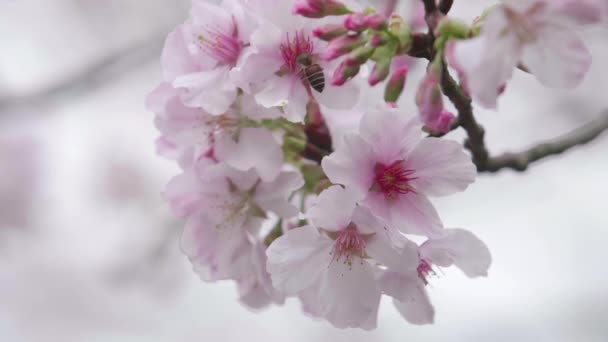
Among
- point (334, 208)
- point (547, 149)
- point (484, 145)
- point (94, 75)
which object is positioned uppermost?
point (334, 208)

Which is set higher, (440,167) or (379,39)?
(379,39)

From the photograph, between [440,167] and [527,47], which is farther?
[440,167]

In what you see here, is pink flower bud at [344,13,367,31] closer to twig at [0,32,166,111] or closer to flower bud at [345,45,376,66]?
flower bud at [345,45,376,66]

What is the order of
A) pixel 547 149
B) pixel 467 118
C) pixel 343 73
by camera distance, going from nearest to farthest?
pixel 343 73 → pixel 467 118 → pixel 547 149

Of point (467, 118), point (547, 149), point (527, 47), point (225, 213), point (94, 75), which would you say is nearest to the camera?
point (527, 47)

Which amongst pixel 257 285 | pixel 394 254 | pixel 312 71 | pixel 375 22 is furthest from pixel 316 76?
pixel 257 285

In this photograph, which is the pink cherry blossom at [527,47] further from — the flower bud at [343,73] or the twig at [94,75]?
the twig at [94,75]

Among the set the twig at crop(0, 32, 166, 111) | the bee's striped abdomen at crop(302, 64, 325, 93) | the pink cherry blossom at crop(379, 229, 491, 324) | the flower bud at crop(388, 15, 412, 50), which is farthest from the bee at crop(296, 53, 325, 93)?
the twig at crop(0, 32, 166, 111)

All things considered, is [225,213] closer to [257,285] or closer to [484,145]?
[257,285]

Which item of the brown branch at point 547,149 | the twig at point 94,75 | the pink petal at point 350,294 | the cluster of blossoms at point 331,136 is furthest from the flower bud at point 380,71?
the twig at point 94,75
